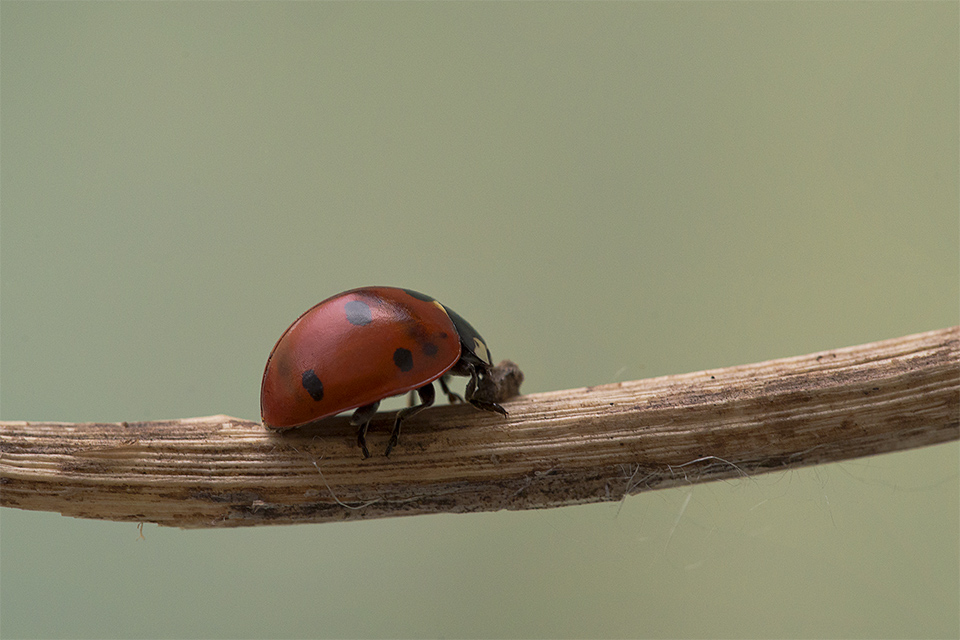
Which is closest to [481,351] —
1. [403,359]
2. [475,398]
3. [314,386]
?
[475,398]

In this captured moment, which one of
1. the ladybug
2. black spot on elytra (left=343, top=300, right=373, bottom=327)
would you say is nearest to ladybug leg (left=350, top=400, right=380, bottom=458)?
the ladybug

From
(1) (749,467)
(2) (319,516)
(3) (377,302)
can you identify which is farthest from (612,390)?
(2) (319,516)

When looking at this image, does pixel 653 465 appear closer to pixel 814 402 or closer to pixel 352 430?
pixel 814 402

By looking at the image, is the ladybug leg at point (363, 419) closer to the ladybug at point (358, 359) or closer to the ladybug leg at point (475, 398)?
the ladybug at point (358, 359)

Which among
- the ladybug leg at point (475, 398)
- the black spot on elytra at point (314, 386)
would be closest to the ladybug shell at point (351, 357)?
the black spot on elytra at point (314, 386)

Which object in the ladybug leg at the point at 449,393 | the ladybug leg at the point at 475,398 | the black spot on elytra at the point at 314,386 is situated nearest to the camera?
the black spot on elytra at the point at 314,386

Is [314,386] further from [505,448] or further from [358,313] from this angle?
[505,448]

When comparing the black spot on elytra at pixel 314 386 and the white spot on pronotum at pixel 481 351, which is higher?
the black spot on elytra at pixel 314 386
